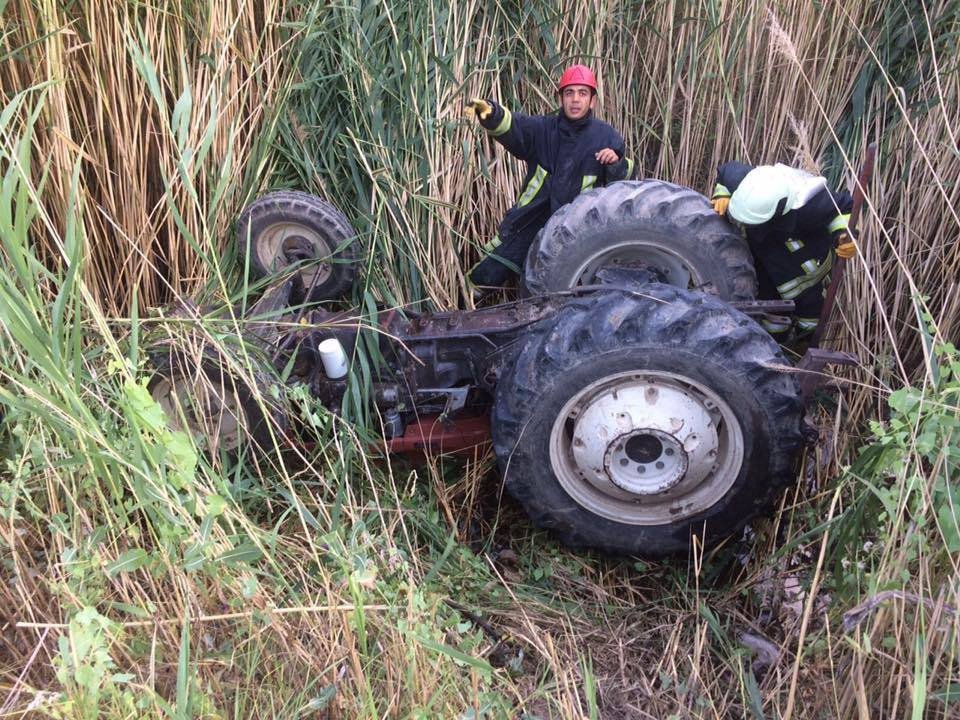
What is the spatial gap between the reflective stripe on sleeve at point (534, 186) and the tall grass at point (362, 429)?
24 cm

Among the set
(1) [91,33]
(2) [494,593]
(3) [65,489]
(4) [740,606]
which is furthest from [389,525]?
(1) [91,33]

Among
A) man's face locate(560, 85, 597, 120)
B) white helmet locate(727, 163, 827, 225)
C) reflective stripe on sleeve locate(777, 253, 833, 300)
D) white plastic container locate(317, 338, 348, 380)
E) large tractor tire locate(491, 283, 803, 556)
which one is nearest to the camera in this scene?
large tractor tire locate(491, 283, 803, 556)

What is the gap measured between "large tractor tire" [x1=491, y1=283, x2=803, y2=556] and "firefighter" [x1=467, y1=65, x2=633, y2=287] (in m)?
1.08

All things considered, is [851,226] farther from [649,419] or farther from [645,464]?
[645,464]

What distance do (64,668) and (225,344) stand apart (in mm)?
1102

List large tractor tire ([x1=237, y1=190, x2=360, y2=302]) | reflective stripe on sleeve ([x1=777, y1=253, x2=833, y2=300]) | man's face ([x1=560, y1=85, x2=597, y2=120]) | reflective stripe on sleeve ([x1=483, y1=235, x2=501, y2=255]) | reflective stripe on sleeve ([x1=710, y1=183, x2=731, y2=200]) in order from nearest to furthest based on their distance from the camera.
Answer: reflective stripe on sleeve ([x1=710, y1=183, x2=731, y2=200]), reflective stripe on sleeve ([x1=777, y1=253, x2=833, y2=300]), large tractor tire ([x1=237, y1=190, x2=360, y2=302]), man's face ([x1=560, y1=85, x2=597, y2=120]), reflective stripe on sleeve ([x1=483, y1=235, x2=501, y2=255])

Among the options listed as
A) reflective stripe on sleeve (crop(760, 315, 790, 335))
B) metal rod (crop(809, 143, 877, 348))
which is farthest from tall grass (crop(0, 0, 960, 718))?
reflective stripe on sleeve (crop(760, 315, 790, 335))

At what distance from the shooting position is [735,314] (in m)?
2.20

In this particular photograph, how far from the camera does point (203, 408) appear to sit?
2.31 m

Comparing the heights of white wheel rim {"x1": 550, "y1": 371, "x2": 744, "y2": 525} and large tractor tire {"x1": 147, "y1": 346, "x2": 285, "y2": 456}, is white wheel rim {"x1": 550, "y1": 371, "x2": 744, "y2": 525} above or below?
below

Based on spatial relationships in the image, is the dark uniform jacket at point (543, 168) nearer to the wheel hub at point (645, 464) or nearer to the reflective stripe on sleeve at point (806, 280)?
the reflective stripe on sleeve at point (806, 280)

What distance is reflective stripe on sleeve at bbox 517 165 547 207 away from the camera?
342 cm

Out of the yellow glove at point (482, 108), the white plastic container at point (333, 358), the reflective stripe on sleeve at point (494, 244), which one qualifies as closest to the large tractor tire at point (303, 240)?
the white plastic container at point (333, 358)

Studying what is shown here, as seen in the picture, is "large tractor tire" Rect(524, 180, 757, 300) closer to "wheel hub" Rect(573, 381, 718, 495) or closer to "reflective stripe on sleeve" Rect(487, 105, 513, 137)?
"wheel hub" Rect(573, 381, 718, 495)
